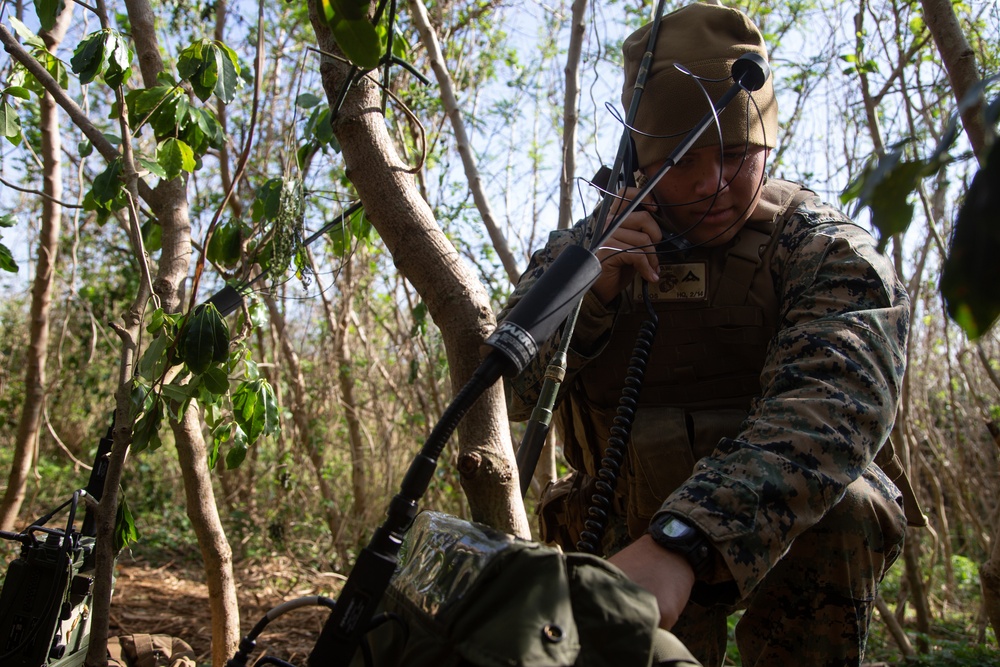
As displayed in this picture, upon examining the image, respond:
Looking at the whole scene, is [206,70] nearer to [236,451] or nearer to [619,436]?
[236,451]

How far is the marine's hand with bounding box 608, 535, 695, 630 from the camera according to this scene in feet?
4.01

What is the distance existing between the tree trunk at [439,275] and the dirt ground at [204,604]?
219 cm

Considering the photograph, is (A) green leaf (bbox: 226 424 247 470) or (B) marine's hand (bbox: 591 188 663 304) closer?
(B) marine's hand (bbox: 591 188 663 304)

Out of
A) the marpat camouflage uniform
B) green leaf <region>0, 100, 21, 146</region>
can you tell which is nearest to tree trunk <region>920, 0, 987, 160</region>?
the marpat camouflage uniform

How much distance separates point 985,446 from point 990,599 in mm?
4436

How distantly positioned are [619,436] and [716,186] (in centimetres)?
62

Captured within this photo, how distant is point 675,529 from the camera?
1304 millimetres

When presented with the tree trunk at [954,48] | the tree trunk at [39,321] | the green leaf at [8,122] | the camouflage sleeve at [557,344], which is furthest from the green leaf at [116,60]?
the tree trunk at [954,48]

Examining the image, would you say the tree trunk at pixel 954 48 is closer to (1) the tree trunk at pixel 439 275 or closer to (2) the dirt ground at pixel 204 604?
(1) the tree trunk at pixel 439 275

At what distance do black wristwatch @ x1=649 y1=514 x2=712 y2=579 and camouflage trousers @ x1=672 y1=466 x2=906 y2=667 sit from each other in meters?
0.57

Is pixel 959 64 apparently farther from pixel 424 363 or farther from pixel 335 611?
pixel 424 363

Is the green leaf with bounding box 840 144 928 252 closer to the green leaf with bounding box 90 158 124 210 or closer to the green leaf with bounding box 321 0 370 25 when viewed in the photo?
the green leaf with bounding box 321 0 370 25

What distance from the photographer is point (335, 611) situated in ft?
3.44

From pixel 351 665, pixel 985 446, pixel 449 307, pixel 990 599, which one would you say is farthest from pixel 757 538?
pixel 985 446
